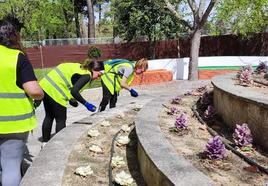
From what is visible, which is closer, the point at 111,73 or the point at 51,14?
the point at 111,73

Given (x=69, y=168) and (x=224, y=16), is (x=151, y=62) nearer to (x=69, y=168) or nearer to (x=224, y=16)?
(x=224, y=16)

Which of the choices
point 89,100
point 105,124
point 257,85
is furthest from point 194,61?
point 105,124

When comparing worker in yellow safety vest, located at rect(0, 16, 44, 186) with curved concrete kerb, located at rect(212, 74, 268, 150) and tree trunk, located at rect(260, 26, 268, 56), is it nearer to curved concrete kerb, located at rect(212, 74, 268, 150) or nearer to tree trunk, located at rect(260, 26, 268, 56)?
curved concrete kerb, located at rect(212, 74, 268, 150)

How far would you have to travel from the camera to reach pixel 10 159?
3.70 m

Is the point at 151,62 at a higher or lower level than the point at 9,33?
lower

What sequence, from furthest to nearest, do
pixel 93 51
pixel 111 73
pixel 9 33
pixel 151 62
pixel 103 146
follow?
pixel 151 62 → pixel 111 73 → pixel 93 51 → pixel 103 146 → pixel 9 33

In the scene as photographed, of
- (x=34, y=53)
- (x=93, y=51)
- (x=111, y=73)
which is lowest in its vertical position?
(x=34, y=53)

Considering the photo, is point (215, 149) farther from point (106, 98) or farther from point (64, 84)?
point (106, 98)

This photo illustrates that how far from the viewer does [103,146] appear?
5.10 metres

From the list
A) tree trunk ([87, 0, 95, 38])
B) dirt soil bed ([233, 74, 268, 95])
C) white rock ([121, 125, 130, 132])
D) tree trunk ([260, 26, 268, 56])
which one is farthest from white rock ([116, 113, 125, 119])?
tree trunk ([87, 0, 95, 38])

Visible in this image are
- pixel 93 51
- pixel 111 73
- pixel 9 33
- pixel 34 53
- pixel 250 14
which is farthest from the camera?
pixel 34 53

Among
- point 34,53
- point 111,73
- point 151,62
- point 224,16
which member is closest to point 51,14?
point 34,53

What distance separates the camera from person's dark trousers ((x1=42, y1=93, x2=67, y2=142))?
19.2 feet

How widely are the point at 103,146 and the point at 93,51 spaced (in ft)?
5.04
